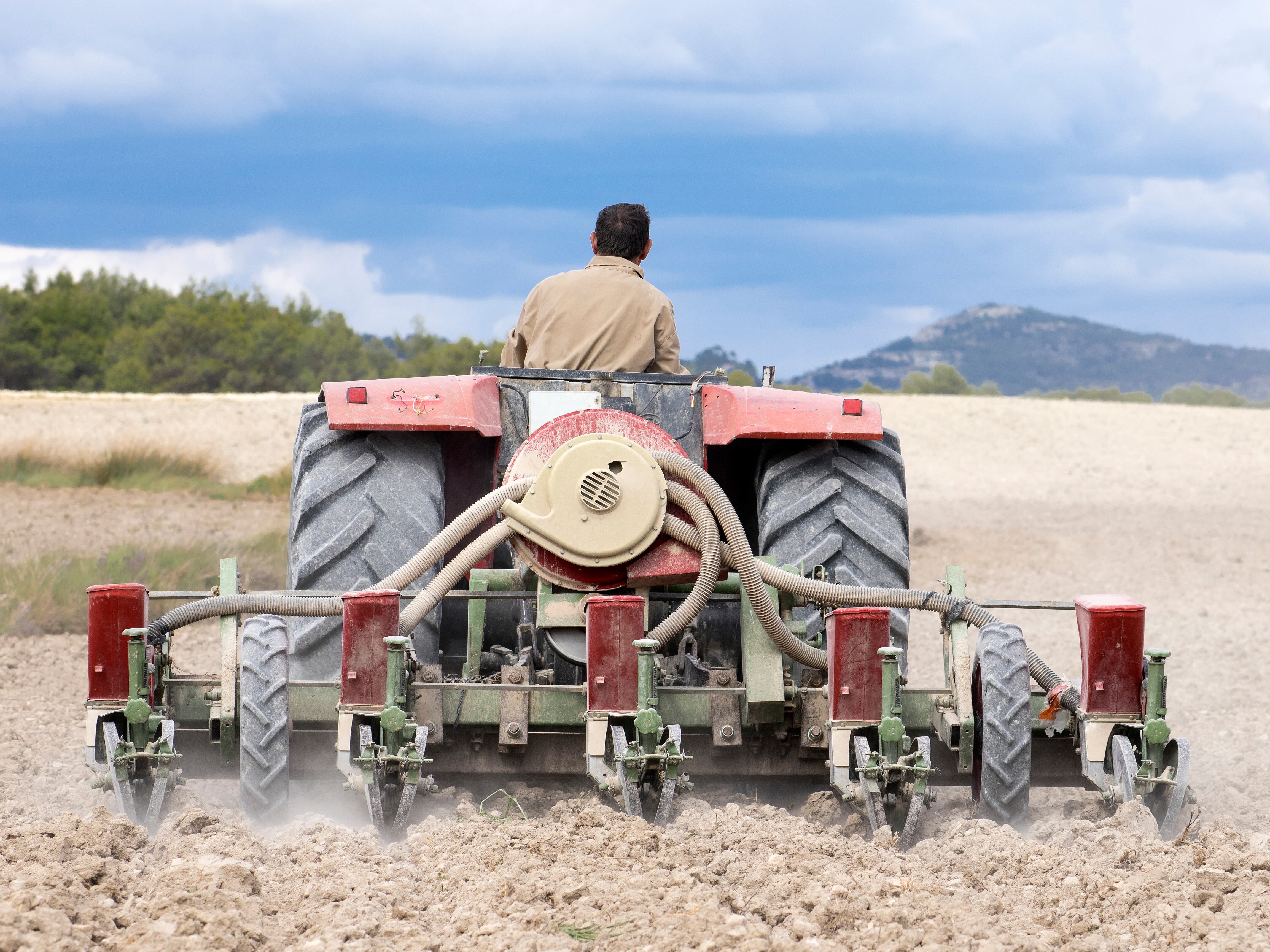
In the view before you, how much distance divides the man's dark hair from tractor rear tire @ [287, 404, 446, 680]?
1329mm

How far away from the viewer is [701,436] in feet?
18.2

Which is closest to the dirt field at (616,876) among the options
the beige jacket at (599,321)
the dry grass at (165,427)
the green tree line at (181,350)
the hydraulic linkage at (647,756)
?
the hydraulic linkage at (647,756)

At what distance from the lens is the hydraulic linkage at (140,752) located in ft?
14.0

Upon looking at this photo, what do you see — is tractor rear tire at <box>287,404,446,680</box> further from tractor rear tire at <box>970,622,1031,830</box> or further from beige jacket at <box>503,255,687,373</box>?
tractor rear tire at <box>970,622,1031,830</box>

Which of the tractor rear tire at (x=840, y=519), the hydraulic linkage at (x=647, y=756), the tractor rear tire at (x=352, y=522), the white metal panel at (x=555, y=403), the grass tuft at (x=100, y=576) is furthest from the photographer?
the grass tuft at (x=100, y=576)

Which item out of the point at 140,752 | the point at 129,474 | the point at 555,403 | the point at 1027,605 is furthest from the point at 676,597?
the point at 129,474

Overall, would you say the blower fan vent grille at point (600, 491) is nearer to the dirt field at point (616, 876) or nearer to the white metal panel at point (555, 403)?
the dirt field at point (616, 876)

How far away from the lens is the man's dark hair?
5992 mm

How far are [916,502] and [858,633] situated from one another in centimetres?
2006

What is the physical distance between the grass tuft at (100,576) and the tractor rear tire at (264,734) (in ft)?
13.8

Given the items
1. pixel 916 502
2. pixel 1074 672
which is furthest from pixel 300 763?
pixel 916 502

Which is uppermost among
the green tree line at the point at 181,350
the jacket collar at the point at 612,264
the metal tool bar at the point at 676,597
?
the green tree line at the point at 181,350

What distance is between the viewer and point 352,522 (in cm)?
504

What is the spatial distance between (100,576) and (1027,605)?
7.45m
